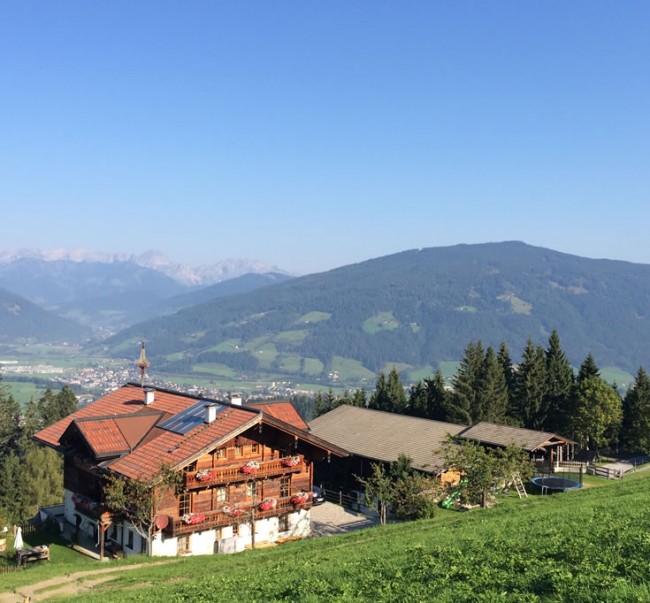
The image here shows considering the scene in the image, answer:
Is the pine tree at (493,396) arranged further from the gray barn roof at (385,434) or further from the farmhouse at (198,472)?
the farmhouse at (198,472)

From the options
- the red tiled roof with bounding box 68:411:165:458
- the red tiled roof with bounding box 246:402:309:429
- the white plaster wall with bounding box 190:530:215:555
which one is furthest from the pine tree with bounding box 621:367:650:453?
the red tiled roof with bounding box 68:411:165:458

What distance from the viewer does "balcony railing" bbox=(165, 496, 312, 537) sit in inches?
1363

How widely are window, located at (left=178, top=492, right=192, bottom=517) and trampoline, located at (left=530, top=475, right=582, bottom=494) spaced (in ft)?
86.9

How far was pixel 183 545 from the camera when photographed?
3547cm

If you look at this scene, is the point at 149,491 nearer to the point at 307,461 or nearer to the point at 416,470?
the point at 307,461

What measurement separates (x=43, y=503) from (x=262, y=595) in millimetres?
49308

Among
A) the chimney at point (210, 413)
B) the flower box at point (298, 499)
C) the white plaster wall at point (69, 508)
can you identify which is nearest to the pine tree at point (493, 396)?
the flower box at point (298, 499)

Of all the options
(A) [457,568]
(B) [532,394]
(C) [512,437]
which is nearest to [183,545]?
(A) [457,568]

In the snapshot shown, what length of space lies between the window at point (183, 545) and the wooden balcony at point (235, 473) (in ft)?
9.88

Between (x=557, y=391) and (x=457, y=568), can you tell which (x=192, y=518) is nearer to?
(x=457, y=568)

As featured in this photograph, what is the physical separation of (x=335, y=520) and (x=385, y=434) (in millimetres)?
11101

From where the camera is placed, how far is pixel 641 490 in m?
29.1

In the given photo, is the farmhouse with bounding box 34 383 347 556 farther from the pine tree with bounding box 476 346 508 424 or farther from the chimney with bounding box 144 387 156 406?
the pine tree with bounding box 476 346 508 424

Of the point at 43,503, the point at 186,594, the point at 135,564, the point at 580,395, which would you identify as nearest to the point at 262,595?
the point at 186,594
